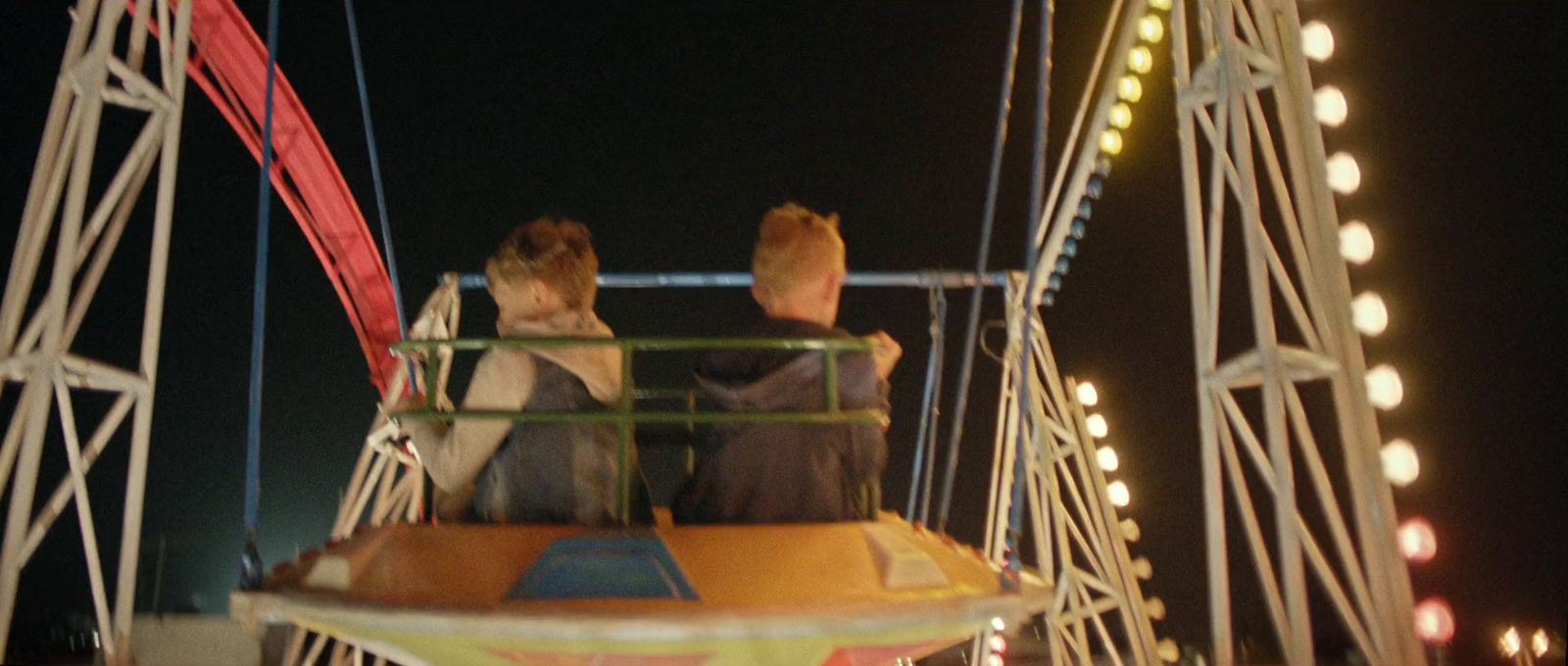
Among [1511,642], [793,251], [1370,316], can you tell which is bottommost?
[1511,642]

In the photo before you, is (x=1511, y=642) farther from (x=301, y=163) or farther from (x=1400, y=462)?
(x=301, y=163)

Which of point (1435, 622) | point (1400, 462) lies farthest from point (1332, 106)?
point (1435, 622)

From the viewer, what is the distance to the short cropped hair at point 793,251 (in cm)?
290

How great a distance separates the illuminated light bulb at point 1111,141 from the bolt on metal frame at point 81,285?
16.5ft

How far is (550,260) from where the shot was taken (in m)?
2.92

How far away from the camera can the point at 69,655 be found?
86.1 ft

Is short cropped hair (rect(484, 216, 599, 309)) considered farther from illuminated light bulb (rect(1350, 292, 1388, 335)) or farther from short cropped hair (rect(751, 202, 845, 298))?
illuminated light bulb (rect(1350, 292, 1388, 335))

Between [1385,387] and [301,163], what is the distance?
6881 mm

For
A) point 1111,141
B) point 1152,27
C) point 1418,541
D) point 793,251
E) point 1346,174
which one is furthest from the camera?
point 1111,141

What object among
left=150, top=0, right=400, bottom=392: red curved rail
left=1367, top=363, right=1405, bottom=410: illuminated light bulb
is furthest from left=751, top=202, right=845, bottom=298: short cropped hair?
left=150, top=0, right=400, bottom=392: red curved rail

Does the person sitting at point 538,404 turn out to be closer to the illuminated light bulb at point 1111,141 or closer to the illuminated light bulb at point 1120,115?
the illuminated light bulb at point 1120,115

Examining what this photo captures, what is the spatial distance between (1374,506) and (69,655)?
3205 cm

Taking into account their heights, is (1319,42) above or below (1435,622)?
above

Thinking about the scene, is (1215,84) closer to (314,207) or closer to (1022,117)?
(314,207)
